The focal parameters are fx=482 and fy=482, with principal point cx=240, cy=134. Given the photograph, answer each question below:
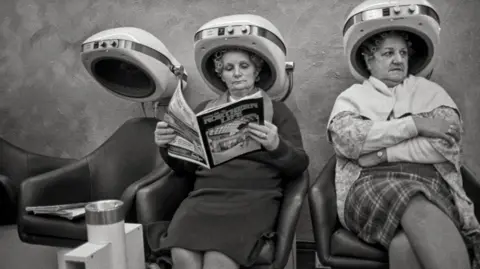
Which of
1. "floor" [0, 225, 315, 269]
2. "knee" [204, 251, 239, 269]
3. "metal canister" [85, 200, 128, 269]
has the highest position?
"metal canister" [85, 200, 128, 269]

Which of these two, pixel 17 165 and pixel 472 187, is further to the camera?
pixel 17 165

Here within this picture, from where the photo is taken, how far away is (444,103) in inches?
76.7

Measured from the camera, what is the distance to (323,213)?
1826mm

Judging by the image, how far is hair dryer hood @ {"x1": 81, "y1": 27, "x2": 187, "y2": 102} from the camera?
2.24 meters

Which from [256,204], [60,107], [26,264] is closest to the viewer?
[256,204]

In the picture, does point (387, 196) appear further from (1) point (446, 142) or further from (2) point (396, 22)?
(2) point (396, 22)

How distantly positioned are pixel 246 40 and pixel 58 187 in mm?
1148

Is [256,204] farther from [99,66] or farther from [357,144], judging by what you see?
[99,66]

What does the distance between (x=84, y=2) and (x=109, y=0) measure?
0.17m

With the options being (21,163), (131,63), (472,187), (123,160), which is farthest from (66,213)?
(472,187)

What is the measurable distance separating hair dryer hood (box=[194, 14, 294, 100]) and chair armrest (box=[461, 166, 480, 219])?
2.85ft

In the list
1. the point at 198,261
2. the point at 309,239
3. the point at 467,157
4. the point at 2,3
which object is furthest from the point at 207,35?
the point at 2,3

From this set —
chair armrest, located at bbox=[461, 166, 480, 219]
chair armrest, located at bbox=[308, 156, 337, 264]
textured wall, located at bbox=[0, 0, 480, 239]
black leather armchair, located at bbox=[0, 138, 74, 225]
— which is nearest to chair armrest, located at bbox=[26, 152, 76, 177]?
black leather armchair, located at bbox=[0, 138, 74, 225]

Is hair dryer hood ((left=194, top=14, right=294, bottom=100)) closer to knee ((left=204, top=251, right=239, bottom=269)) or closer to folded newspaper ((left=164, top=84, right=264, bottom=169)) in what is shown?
folded newspaper ((left=164, top=84, right=264, bottom=169))
